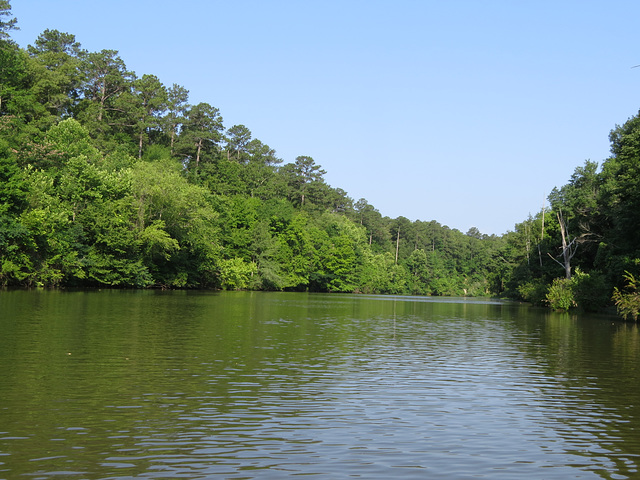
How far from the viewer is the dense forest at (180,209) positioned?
58156 mm

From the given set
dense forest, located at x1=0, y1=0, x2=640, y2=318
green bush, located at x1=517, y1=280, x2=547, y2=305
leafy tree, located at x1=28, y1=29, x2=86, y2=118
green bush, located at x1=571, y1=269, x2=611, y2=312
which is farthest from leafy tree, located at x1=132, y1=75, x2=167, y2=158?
green bush, located at x1=571, y1=269, x2=611, y2=312

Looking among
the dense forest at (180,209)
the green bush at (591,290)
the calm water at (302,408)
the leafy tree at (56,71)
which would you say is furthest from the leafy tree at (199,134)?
the calm water at (302,408)

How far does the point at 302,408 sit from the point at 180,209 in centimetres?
6809

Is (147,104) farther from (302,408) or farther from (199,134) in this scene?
(302,408)

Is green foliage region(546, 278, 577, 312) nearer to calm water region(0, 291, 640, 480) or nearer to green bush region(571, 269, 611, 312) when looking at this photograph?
green bush region(571, 269, 611, 312)

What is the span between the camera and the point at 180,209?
257ft

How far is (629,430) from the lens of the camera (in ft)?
38.6

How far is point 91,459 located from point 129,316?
81.6 feet

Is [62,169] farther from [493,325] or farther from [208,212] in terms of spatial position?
[493,325]

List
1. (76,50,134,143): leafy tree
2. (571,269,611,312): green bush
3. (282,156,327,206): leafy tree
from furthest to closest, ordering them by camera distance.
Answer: (282,156,327,206): leafy tree, (76,50,134,143): leafy tree, (571,269,611,312): green bush

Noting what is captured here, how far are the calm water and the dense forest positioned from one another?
96.6 ft

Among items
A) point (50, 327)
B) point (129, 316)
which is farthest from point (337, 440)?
point (129, 316)

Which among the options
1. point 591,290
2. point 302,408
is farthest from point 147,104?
point 302,408

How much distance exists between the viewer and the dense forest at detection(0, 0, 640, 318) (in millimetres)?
58156
